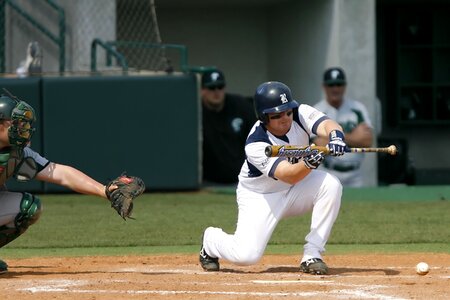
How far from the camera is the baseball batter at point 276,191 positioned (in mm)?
6832

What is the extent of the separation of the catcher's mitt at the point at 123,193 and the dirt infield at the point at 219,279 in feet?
1.36

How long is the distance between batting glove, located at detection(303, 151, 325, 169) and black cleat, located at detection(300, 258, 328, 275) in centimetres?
68

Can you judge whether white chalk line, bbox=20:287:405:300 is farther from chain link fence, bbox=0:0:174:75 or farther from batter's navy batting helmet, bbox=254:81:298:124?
chain link fence, bbox=0:0:174:75

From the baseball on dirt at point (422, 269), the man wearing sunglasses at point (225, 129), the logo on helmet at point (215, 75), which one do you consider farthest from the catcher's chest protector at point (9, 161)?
the man wearing sunglasses at point (225, 129)

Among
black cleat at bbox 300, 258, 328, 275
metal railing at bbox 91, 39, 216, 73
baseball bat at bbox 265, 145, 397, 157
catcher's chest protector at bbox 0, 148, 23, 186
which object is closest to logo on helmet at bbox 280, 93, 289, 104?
baseball bat at bbox 265, 145, 397, 157

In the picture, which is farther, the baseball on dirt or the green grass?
the green grass

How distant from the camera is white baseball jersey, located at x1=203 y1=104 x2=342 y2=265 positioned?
694 centimetres

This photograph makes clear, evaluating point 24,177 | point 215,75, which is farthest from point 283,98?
point 215,75

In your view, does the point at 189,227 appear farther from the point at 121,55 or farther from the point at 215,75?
the point at 121,55

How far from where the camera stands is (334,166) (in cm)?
1274

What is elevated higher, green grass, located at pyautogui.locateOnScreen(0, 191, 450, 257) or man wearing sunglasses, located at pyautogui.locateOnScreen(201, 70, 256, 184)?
man wearing sunglasses, located at pyautogui.locateOnScreen(201, 70, 256, 184)

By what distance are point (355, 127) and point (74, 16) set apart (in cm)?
412

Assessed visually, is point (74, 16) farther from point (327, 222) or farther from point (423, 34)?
point (327, 222)

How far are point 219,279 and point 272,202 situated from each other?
0.67 meters
